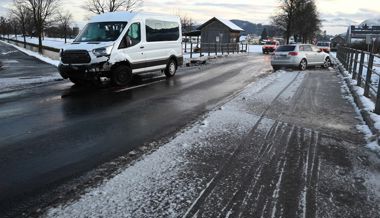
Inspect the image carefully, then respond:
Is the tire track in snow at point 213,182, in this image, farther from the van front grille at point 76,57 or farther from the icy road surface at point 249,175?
the van front grille at point 76,57

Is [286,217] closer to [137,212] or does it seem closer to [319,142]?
[137,212]

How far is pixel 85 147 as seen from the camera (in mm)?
5715

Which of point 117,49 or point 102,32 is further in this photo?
point 102,32

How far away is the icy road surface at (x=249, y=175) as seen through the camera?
3.77 meters

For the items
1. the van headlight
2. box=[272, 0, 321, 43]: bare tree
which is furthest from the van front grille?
box=[272, 0, 321, 43]: bare tree

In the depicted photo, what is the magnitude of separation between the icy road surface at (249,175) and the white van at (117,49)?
5369 millimetres

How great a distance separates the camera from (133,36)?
12.8m

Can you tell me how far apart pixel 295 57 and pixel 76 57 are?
41.1 ft

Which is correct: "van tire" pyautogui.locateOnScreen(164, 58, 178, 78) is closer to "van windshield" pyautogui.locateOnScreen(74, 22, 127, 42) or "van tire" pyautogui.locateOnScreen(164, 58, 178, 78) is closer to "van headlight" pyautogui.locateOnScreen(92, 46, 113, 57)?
"van windshield" pyautogui.locateOnScreen(74, 22, 127, 42)

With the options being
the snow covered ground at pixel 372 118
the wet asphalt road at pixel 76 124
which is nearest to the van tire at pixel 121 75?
the wet asphalt road at pixel 76 124

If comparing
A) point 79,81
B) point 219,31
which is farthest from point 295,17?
point 79,81

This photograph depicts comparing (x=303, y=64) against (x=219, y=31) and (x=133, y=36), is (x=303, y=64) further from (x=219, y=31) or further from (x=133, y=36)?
(x=219, y=31)

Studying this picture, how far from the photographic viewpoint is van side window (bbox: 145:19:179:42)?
1355 cm

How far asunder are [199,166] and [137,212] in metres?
1.48
